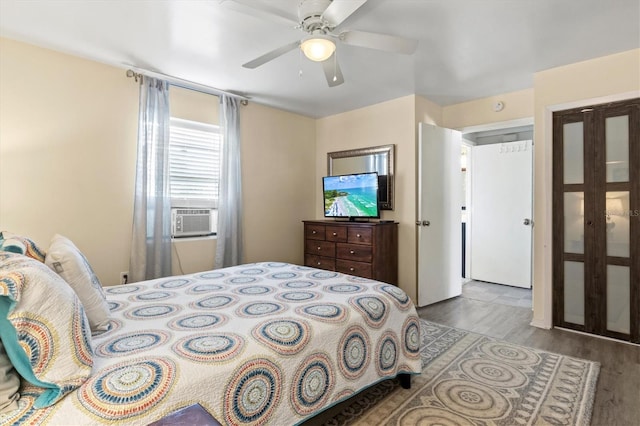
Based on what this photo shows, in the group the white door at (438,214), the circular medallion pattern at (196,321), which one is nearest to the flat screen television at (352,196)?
the white door at (438,214)

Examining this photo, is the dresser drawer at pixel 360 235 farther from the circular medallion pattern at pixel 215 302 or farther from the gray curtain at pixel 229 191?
the circular medallion pattern at pixel 215 302

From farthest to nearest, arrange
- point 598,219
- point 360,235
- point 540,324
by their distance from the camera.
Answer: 1. point 360,235
2. point 540,324
3. point 598,219

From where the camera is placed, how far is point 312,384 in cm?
148

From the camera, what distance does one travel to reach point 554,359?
8.20ft

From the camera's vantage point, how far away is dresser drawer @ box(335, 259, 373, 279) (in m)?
3.73

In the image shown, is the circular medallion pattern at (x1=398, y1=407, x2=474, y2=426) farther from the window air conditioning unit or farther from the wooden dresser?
the window air conditioning unit

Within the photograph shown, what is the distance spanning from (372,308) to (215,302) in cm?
89

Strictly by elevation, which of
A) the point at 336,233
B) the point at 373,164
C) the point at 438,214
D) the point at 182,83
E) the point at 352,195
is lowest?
the point at 336,233

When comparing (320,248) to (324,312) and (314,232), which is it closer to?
(314,232)

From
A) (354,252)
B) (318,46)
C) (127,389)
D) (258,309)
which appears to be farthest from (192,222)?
(127,389)

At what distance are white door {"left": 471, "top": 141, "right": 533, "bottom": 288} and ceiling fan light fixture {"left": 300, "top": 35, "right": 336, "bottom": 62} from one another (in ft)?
13.4

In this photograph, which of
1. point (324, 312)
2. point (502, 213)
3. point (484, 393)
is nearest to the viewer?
point (324, 312)

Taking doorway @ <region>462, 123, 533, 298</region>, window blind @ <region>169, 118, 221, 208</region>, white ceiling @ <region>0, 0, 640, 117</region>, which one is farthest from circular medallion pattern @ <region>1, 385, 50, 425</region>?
doorway @ <region>462, 123, 533, 298</region>

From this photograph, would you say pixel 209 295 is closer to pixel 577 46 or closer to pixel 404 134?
pixel 404 134
